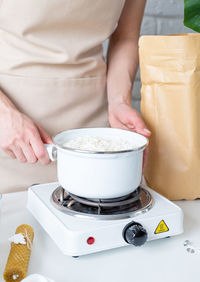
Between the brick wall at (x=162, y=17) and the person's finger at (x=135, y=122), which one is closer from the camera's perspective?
the person's finger at (x=135, y=122)

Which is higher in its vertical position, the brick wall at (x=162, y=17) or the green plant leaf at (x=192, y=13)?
the green plant leaf at (x=192, y=13)

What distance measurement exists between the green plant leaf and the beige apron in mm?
353

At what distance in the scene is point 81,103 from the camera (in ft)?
3.73

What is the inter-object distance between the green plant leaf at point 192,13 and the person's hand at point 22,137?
0.38 meters

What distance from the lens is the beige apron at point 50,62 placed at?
3.34ft

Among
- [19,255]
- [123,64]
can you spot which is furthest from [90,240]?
[123,64]

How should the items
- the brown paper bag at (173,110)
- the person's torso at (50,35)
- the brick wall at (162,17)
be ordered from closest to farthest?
the brown paper bag at (173,110), the person's torso at (50,35), the brick wall at (162,17)

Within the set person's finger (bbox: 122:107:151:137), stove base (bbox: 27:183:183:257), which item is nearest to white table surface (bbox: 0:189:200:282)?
stove base (bbox: 27:183:183:257)

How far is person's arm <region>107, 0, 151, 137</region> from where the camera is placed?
3.55 feet

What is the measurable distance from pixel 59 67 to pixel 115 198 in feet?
1.41

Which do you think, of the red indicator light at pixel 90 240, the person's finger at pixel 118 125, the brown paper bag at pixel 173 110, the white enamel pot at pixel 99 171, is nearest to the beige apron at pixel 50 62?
the person's finger at pixel 118 125

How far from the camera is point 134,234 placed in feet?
2.35

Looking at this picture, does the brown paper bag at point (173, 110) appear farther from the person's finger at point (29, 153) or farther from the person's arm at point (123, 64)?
the person's finger at point (29, 153)

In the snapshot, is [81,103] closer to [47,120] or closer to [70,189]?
[47,120]
